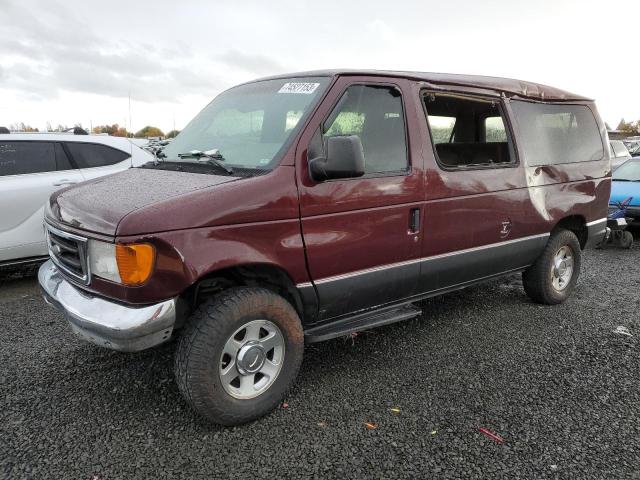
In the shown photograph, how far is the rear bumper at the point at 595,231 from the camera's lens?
489 cm

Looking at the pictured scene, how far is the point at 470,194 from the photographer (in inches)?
145

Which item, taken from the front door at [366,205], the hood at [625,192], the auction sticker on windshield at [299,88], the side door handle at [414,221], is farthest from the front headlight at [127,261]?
the hood at [625,192]

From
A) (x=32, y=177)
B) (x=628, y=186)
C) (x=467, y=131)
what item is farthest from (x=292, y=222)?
(x=628, y=186)

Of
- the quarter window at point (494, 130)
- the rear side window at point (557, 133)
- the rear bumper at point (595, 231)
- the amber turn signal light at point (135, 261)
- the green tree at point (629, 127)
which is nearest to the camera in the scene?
the amber turn signal light at point (135, 261)

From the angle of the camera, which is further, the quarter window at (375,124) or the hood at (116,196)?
the quarter window at (375,124)

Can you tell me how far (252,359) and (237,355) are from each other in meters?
0.09

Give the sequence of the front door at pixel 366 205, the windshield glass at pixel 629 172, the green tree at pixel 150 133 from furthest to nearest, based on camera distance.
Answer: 1. the green tree at pixel 150 133
2. the windshield glass at pixel 629 172
3. the front door at pixel 366 205

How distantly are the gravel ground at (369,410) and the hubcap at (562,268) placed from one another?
523mm

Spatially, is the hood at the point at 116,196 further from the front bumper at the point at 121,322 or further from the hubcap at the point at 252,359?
the hubcap at the point at 252,359

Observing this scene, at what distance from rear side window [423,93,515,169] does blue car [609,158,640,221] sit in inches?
193

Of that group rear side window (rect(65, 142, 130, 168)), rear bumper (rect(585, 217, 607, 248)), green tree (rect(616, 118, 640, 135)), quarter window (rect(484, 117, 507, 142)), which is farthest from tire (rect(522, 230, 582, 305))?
green tree (rect(616, 118, 640, 135))

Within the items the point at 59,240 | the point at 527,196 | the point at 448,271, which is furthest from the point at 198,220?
the point at 527,196

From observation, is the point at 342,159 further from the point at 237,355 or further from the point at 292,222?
the point at 237,355

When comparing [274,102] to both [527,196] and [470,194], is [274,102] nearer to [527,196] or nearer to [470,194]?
[470,194]
